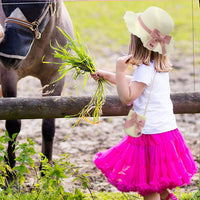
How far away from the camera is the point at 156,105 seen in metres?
2.48

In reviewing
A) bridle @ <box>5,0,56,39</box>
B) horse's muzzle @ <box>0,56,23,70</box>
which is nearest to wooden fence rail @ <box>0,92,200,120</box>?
horse's muzzle @ <box>0,56,23,70</box>

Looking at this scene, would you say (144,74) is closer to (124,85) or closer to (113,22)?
(124,85)

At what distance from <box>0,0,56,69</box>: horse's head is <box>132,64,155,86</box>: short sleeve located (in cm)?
104

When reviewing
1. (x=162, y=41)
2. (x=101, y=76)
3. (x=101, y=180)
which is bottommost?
(x=101, y=180)

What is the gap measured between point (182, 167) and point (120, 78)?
0.66 meters

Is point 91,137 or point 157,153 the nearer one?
point 157,153

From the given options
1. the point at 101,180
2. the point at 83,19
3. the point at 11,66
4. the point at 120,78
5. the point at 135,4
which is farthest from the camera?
the point at 135,4

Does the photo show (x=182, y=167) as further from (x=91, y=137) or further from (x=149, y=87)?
(x=91, y=137)

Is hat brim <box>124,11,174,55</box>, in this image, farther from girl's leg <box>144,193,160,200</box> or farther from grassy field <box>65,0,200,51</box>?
grassy field <box>65,0,200,51</box>

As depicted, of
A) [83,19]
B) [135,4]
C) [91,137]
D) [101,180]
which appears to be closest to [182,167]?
[101,180]

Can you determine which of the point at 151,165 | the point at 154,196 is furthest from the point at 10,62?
the point at 154,196

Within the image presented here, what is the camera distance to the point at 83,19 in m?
13.8

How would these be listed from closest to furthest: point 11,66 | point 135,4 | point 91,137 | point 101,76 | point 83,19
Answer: point 101,76 → point 11,66 → point 91,137 → point 83,19 → point 135,4

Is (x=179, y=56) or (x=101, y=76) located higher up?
(x=179, y=56)
